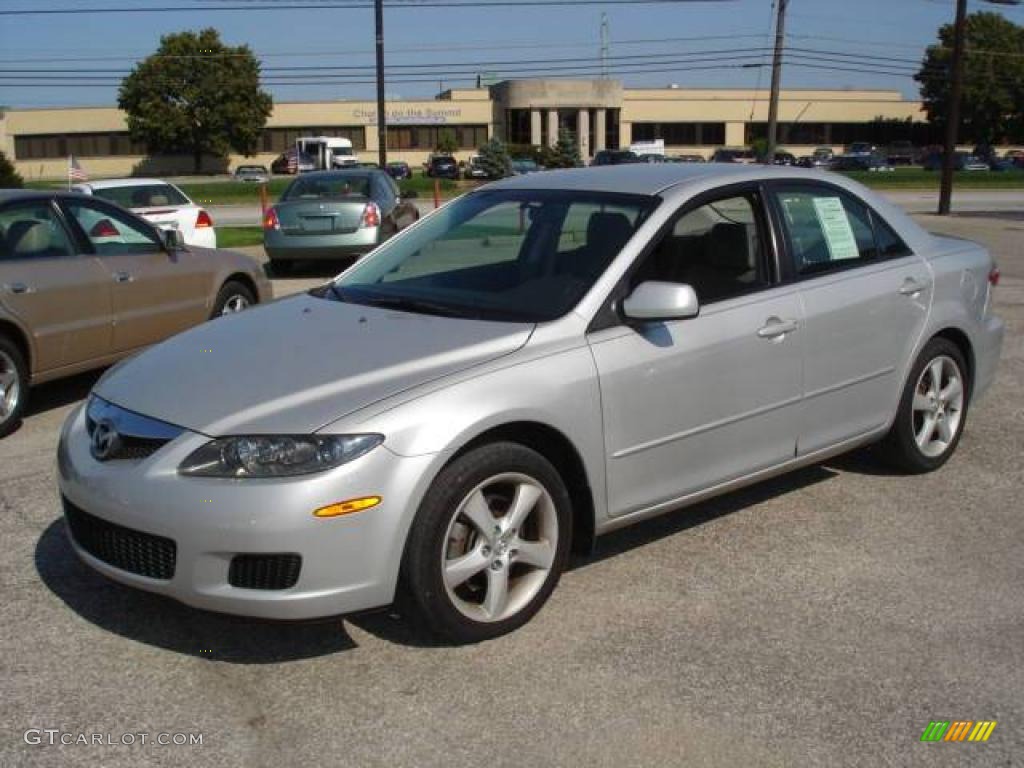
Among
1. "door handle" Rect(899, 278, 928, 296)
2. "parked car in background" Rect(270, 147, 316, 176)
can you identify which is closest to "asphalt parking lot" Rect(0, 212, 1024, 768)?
"door handle" Rect(899, 278, 928, 296)

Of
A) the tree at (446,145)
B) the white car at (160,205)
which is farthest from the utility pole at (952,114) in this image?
the tree at (446,145)

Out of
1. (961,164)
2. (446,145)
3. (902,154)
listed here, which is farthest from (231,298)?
(902,154)

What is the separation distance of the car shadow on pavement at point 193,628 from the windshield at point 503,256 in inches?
52.9

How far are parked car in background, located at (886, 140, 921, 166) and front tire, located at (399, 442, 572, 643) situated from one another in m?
80.1

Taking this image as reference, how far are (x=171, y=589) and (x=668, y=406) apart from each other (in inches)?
76.3

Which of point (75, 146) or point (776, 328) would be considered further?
point (75, 146)

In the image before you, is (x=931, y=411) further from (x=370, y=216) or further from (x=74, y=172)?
(x=74, y=172)

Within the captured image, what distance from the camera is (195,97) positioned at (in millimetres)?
81062

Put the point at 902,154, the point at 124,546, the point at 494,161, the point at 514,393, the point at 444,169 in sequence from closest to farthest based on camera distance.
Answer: the point at 124,546 < the point at 514,393 < the point at 494,161 < the point at 444,169 < the point at 902,154

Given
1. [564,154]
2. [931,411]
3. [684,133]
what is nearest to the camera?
[931,411]

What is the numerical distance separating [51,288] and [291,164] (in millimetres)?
70973

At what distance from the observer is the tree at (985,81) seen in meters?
89.8

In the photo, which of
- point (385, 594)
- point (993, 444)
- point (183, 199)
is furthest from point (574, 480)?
point (183, 199)

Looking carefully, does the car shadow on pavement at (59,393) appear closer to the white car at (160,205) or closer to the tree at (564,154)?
the white car at (160,205)
